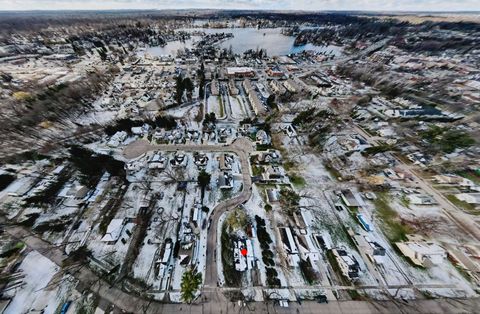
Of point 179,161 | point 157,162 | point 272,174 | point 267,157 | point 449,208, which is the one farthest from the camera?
point 267,157

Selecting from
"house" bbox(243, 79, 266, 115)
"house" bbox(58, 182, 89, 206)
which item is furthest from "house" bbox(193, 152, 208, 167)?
"house" bbox(243, 79, 266, 115)

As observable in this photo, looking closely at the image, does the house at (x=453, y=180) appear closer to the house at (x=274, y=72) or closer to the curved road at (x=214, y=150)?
the curved road at (x=214, y=150)

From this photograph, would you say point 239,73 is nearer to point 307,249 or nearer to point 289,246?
point 289,246

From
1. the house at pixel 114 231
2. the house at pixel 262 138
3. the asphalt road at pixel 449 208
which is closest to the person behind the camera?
the house at pixel 114 231

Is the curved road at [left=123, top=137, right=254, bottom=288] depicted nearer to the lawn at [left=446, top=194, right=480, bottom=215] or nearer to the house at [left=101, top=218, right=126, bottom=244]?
the house at [left=101, top=218, right=126, bottom=244]

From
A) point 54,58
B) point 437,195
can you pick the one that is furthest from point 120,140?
point 54,58

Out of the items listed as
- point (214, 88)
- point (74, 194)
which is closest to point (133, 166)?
point (74, 194)

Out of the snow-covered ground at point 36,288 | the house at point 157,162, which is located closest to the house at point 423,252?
the house at point 157,162
